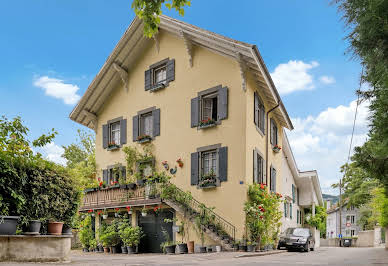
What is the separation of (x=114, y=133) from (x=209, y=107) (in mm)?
6912

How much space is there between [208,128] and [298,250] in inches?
285

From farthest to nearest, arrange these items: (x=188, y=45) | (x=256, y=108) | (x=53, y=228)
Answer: (x=188, y=45) → (x=256, y=108) → (x=53, y=228)

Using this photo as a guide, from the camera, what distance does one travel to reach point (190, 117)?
19.6m

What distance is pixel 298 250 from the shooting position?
1988 centimetres

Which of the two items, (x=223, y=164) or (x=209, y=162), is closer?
(x=223, y=164)

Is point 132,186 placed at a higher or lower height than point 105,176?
lower

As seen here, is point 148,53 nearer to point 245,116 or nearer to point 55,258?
point 245,116

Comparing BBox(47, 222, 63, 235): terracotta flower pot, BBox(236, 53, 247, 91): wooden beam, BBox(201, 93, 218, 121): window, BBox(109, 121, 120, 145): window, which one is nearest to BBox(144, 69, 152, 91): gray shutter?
BBox(109, 121, 120, 145): window

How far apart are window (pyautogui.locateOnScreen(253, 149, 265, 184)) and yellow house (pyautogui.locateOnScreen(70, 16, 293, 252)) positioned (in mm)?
46

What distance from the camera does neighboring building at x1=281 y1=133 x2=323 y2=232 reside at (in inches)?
1034

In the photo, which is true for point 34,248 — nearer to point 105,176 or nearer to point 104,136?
point 105,176

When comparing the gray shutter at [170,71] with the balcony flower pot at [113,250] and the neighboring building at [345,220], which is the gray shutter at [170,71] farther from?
the neighboring building at [345,220]

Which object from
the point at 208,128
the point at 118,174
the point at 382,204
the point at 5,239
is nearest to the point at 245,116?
the point at 208,128

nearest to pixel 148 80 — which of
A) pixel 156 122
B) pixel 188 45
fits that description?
pixel 156 122
